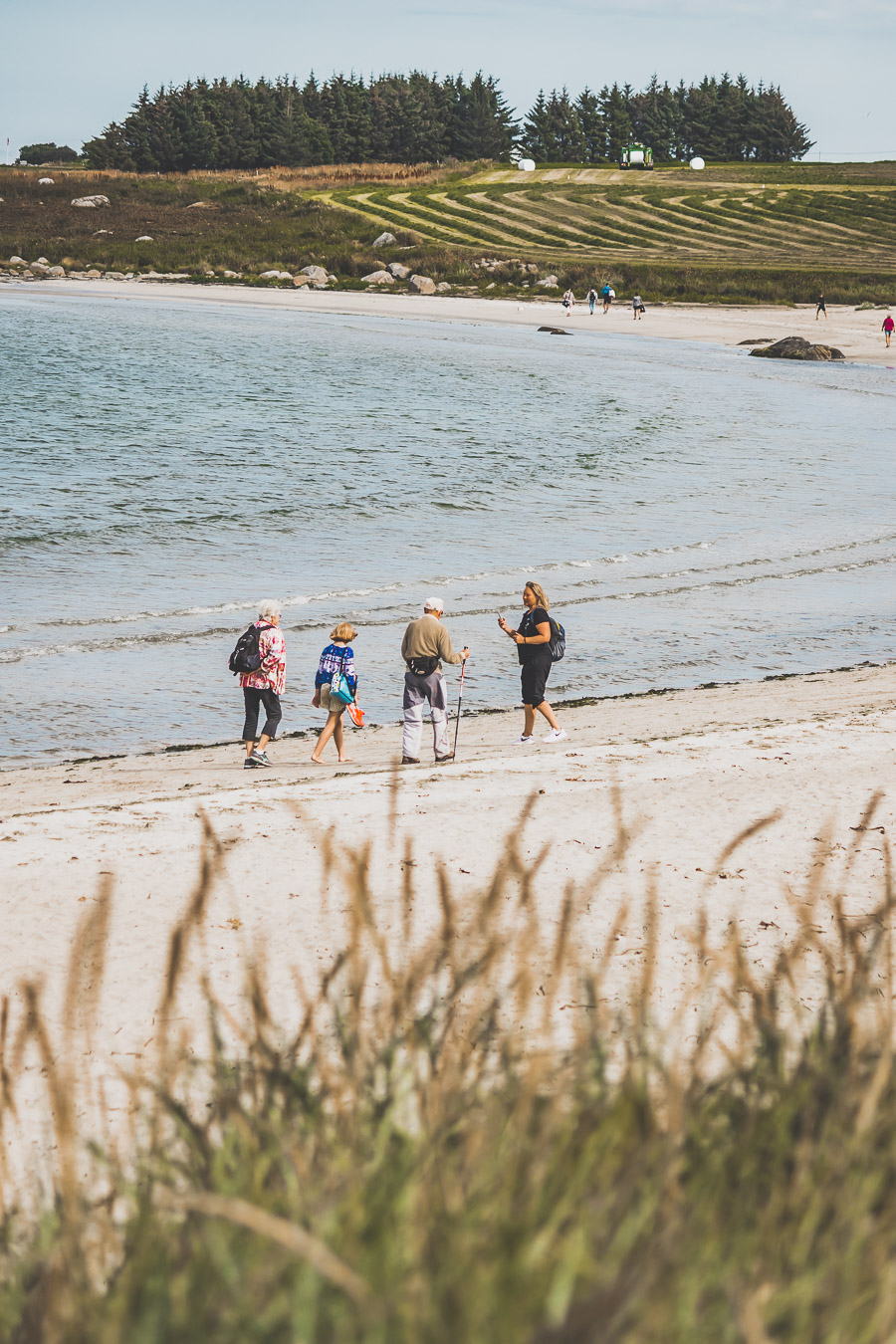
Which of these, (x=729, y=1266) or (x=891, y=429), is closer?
(x=729, y=1266)

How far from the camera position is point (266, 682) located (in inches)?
467

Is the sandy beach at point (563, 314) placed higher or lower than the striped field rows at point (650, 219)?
lower

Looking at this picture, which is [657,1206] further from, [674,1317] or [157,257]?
[157,257]

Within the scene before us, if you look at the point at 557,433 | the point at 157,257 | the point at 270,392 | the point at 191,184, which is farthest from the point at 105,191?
the point at 557,433

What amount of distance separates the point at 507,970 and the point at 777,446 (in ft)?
100.0

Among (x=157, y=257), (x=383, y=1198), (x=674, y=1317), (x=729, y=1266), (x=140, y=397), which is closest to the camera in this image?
(x=674, y=1317)

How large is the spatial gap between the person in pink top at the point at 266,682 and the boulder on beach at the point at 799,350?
46.2 metres

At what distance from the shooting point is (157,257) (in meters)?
85.7

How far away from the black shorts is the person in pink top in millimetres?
2337

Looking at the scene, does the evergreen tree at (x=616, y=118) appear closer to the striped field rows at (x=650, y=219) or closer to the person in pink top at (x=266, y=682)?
the striped field rows at (x=650, y=219)

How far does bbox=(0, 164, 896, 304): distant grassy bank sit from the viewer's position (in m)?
76.4

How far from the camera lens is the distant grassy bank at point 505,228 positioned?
7638 cm

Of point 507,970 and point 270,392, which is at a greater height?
point 270,392

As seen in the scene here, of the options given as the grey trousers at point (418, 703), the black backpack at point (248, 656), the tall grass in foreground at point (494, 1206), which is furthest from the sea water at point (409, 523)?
the tall grass in foreground at point (494, 1206)
